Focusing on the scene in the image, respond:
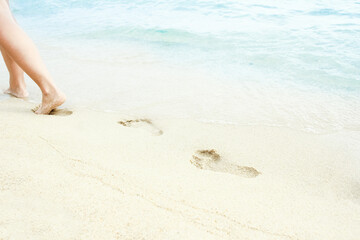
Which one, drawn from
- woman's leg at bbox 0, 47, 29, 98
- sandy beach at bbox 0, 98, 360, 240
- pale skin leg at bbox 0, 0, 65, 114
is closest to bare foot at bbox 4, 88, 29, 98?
woman's leg at bbox 0, 47, 29, 98

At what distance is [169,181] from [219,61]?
97.8 inches

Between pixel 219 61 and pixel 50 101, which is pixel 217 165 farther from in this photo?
pixel 219 61

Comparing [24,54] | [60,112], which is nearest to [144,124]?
[60,112]

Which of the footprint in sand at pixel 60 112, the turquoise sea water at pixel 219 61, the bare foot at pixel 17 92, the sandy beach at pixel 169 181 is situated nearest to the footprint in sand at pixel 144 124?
the sandy beach at pixel 169 181

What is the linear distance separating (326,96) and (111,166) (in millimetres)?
2056

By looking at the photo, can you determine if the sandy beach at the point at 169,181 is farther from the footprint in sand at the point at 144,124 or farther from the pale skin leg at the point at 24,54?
the pale skin leg at the point at 24,54

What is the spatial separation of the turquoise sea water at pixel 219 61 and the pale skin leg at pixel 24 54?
1.49 ft

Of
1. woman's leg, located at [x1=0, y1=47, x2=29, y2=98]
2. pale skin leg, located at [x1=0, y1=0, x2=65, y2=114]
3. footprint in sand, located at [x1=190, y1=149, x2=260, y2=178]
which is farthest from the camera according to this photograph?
woman's leg, located at [x1=0, y1=47, x2=29, y2=98]

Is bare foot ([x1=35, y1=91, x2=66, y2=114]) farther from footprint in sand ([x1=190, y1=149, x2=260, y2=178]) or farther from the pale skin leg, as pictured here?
footprint in sand ([x1=190, y1=149, x2=260, y2=178])

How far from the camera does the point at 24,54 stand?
163 centimetres

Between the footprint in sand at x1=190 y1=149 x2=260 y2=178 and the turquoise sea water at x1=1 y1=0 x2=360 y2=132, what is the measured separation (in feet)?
1.79

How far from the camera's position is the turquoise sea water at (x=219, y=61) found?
224 centimetres

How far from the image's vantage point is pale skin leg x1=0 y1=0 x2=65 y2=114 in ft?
5.23

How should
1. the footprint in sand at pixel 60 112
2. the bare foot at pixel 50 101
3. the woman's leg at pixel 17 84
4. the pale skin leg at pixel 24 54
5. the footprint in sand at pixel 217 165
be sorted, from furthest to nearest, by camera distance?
the woman's leg at pixel 17 84 < the footprint in sand at pixel 60 112 < the bare foot at pixel 50 101 < the pale skin leg at pixel 24 54 < the footprint in sand at pixel 217 165
